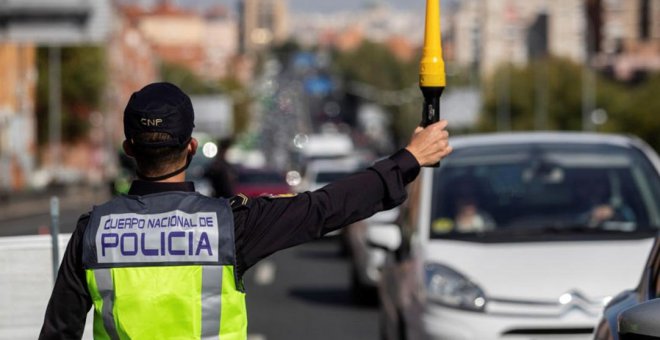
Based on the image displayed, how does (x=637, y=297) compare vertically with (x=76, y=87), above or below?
above

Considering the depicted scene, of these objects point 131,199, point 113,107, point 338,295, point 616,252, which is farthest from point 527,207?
point 113,107

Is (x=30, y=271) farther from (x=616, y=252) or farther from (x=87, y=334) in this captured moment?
(x=616, y=252)

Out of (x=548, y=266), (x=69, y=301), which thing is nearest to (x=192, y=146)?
(x=69, y=301)

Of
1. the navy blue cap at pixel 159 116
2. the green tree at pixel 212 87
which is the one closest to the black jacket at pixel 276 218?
the navy blue cap at pixel 159 116

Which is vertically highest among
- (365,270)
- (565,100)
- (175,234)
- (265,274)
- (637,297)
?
(175,234)

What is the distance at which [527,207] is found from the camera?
9.88 metres

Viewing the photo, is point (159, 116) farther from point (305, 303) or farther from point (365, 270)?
point (305, 303)

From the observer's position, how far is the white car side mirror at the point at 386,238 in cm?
998

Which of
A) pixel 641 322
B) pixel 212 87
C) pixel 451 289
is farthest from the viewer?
pixel 212 87

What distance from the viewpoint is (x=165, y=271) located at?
13.7 feet

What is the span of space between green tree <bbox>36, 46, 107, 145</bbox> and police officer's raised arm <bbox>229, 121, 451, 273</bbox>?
278ft

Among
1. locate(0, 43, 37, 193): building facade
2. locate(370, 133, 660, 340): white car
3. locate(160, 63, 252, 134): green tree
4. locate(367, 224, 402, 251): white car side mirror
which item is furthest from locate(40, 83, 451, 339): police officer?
locate(160, 63, 252, 134): green tree

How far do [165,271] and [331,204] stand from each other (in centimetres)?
53

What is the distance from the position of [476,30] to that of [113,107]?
266 ft
